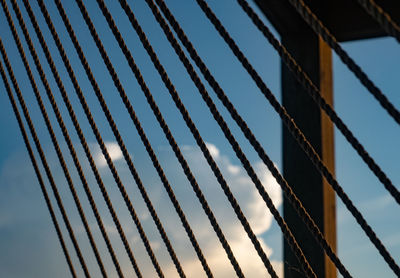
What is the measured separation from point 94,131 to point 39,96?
32 centimetres

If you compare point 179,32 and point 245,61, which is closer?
point 245,61

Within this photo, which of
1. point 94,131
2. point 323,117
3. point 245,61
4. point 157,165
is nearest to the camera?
point 245,61

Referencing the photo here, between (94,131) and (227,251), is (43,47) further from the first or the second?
(227,251)

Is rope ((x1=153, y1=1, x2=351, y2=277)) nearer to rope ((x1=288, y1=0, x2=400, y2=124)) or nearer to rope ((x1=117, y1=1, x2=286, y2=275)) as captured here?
rope ((x1=117, y1=1, x2=286, y2=275))

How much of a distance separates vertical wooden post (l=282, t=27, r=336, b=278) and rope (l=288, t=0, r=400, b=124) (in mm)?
1665

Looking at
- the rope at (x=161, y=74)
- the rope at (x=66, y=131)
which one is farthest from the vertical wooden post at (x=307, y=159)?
the rope at (x=161, y=74)

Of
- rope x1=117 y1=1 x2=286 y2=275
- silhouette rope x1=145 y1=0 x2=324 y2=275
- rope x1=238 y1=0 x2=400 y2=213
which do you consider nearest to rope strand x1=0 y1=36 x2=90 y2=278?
rope x1=117 y1=1 x2=286 y2=275

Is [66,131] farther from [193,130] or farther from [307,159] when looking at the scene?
[307,159]

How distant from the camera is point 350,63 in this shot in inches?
48.3

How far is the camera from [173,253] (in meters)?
1.94

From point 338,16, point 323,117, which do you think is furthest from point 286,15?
point 323,117

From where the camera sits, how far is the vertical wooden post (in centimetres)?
288

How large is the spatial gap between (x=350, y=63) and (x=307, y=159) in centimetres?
176

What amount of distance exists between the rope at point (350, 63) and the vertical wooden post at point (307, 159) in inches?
65.6
